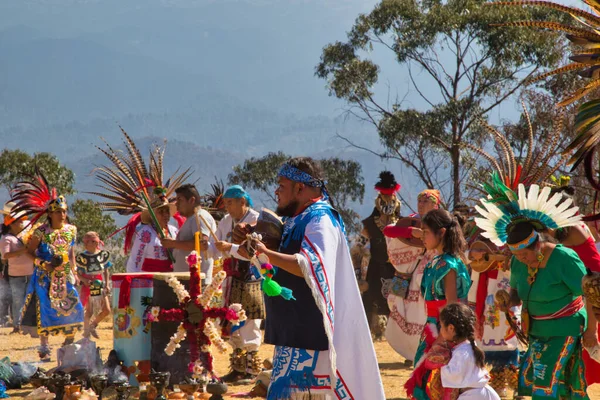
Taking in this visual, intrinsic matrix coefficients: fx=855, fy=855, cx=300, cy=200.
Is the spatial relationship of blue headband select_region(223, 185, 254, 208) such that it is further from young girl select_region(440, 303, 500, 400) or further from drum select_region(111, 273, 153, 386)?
young girl select_region(440, 303, 500, 400)

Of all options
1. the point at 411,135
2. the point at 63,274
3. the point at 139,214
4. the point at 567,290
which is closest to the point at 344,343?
the point at 567,290

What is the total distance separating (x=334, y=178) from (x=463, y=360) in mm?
27208

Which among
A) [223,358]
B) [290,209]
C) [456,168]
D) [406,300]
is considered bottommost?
[223,358]

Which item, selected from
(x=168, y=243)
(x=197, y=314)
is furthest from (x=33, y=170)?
(x=197, y=314)

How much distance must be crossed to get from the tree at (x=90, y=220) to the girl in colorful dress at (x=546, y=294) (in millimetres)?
21349

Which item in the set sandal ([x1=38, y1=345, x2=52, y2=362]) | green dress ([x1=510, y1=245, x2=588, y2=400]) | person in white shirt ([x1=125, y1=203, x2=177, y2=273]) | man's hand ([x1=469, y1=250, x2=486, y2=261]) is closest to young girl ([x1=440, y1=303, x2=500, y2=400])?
green dress ([x1=510, y1=245, x2=588, y2=400])

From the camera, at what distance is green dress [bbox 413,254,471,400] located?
18.5 feet

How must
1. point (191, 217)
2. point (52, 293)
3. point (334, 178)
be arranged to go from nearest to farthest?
point (191, 217)
point (52, 293)
point (334, 178)

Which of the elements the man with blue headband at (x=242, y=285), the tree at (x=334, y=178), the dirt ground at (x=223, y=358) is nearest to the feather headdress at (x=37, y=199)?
the dirt ground at (x=223, y=358)

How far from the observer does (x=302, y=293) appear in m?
4.36

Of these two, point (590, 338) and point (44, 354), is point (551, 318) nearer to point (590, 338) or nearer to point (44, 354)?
point (590, 338)

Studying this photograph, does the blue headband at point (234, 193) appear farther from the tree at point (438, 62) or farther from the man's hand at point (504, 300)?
the tree at point (438, 62)

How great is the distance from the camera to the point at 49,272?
403 inches

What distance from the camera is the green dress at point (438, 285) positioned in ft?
18.5
